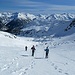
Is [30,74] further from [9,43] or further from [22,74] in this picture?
[9,43]

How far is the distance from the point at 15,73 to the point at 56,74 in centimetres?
308

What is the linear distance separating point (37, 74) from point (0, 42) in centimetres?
6290

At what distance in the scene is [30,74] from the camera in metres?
16.8

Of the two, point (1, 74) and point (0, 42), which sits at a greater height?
point (0, 42)

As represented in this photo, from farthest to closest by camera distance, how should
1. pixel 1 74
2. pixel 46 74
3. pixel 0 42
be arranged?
1. pixel 0 42
2. pixel 46 74
3. pixel 1 74

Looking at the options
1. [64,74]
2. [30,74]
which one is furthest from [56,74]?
[30,74]

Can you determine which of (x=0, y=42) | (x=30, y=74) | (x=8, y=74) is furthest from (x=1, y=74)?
(x=0, y=42)

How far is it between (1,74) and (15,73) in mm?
1120

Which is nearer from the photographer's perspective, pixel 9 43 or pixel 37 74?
pixel 37 74

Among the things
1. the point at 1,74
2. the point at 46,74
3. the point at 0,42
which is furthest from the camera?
the point at 0,42

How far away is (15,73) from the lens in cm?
1677

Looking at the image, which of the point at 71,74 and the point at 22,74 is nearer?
the point at 22,74

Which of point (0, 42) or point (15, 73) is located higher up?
point (0, 42)

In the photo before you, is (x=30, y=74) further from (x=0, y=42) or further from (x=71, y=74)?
(x=0, y=42)
